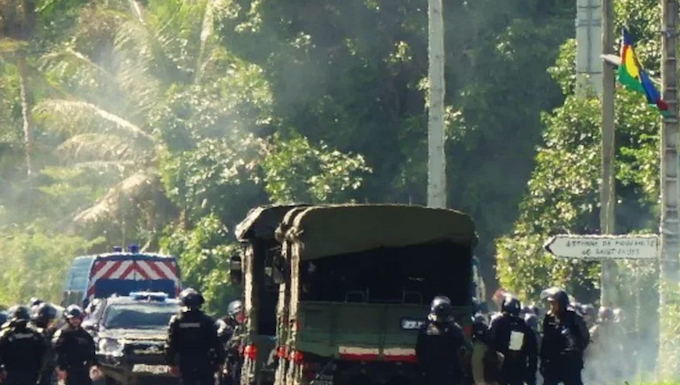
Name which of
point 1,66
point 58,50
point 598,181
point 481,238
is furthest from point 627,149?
point 1,66

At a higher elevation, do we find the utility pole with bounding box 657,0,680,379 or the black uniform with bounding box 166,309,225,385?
the utility pole with bounding box 657,0,680,379

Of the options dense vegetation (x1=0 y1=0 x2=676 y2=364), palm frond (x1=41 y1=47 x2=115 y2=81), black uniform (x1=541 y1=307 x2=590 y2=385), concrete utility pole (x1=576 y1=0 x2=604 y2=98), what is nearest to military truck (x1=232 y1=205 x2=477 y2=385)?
black uniform (x1=541 y1=307 x2=590 y2=385)

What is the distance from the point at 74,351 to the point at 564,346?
17.1 ft

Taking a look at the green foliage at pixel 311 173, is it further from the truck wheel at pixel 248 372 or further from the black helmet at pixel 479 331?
the black helmet at pixel 479 331

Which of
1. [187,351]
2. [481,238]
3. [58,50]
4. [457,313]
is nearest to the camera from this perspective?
[457,313]

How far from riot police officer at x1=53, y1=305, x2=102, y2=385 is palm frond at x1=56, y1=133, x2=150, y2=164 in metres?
28.4

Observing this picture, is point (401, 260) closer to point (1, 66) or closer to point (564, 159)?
point (564, 159)

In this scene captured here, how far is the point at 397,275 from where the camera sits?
20.3 metres

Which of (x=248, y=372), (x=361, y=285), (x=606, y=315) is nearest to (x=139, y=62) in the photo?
(x=606, y=315)

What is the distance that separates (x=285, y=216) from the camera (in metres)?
21.3

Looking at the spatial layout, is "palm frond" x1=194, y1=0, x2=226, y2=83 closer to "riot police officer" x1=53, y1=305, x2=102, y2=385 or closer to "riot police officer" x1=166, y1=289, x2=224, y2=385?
"riot police officer" x1=53, y1=305, x2=102, y2=385

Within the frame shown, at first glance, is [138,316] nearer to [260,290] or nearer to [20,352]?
[260,290]

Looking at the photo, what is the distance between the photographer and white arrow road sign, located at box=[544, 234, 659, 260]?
21.1 m

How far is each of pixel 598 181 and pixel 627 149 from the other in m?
1.17
